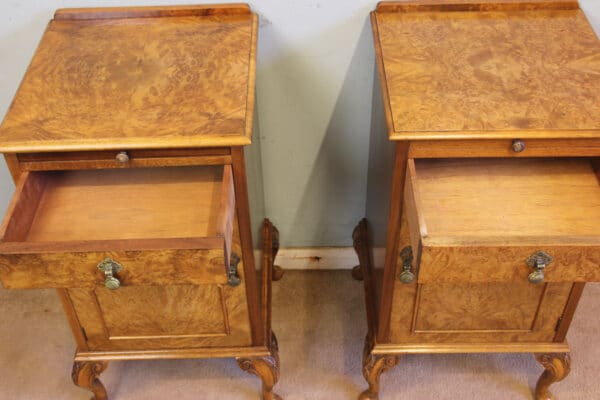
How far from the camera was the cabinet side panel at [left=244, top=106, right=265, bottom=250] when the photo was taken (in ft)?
4.42

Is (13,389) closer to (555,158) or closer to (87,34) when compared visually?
(87,34)

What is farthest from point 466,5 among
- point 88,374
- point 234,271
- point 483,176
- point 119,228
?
point 88,374

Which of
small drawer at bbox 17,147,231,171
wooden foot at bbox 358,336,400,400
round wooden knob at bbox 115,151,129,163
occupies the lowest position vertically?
wooden foot at bbox 358,336,400,400

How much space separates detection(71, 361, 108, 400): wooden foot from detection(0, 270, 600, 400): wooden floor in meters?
0.11

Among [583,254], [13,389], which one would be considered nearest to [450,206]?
[583,254]

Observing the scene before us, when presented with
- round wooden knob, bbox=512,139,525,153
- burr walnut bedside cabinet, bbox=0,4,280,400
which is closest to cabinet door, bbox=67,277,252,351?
burr walnut bedside cabinet, bbox=0,4,280,400

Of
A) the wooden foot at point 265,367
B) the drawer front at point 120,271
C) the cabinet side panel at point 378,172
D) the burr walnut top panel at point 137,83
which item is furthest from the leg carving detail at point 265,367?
the burr walnut top panel at point 137,83

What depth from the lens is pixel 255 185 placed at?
1.44 metres

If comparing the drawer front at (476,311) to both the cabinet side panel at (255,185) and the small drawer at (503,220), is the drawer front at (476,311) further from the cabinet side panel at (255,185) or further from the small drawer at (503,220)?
the cabinet side panel at (255,185)

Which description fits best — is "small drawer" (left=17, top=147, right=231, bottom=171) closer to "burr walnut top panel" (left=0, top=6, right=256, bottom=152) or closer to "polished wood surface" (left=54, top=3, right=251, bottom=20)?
"burr walnut top panel" (left=0, top=6, right=256, bottom=152)

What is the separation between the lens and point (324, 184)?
168 cm

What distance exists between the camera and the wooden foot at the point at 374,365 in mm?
1435

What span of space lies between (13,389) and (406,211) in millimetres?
1075

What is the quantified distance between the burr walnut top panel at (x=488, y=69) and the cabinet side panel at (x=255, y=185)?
0.35 m
